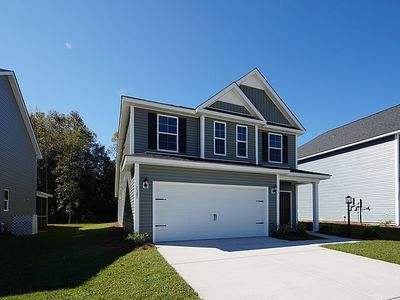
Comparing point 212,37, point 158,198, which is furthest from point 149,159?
point 212,37

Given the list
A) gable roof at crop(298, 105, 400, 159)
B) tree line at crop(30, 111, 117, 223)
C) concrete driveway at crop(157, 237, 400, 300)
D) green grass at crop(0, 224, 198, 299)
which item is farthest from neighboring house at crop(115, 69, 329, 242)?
tree line at crop(30, 111, 117, 223)

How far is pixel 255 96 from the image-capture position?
16.0 meters

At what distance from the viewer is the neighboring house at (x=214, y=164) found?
10820 millimetres

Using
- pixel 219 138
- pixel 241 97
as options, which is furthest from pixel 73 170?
pixel 241 97

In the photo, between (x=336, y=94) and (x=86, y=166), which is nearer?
(x=336, y=94)

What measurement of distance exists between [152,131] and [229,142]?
387 centimetres

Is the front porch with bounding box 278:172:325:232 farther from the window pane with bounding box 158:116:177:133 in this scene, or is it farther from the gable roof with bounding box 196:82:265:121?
the window pane with bounding box 158:116:177:133

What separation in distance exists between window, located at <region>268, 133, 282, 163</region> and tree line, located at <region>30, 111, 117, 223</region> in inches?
860

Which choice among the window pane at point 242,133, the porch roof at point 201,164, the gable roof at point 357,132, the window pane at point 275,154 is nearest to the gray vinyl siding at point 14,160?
the porch roof at point 201,164

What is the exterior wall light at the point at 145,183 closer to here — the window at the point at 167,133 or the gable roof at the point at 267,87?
the window at the point at 167,133

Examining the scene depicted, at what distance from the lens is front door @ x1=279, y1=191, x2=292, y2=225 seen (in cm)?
1578

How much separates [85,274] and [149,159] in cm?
481

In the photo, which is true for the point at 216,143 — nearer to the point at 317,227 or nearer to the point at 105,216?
the point at 317,227

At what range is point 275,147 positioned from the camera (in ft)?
52.3
